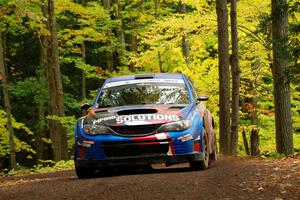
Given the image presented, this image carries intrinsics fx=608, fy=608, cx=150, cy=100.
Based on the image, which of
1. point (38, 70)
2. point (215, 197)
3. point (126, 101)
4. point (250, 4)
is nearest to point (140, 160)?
point (126, 101)

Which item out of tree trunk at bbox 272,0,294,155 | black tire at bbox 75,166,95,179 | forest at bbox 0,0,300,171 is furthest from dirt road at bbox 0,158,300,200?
tree trunk at bbox 272,0,294,155

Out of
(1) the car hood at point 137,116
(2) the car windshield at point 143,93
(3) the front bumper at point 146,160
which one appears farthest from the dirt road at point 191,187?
(2) the car windshield at point 143,93

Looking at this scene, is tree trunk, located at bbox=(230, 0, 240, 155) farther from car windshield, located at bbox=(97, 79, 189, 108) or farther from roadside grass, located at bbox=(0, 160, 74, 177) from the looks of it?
car windshield, located at bbox=(97, 79, 189, 108)

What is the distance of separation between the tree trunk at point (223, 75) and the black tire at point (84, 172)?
8656 millimetres

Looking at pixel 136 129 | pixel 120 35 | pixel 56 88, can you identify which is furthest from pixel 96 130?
pixel 120 35

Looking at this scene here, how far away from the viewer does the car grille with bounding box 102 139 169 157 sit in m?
9.25

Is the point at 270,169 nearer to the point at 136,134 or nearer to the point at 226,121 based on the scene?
the point at 136,134

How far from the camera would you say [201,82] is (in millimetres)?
24859

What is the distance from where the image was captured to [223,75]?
1789cm

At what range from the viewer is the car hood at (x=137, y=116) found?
9.25 metres

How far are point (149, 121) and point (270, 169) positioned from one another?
6.36 ft

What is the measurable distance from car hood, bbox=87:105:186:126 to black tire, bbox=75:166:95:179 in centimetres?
78

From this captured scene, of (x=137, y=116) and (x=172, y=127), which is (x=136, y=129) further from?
(x=172, y=127)

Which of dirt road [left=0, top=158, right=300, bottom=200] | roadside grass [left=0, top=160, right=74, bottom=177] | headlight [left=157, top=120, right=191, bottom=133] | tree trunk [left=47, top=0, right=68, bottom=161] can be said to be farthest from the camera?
tree trunk [left=47, top=0, right=68, bottom=161]
